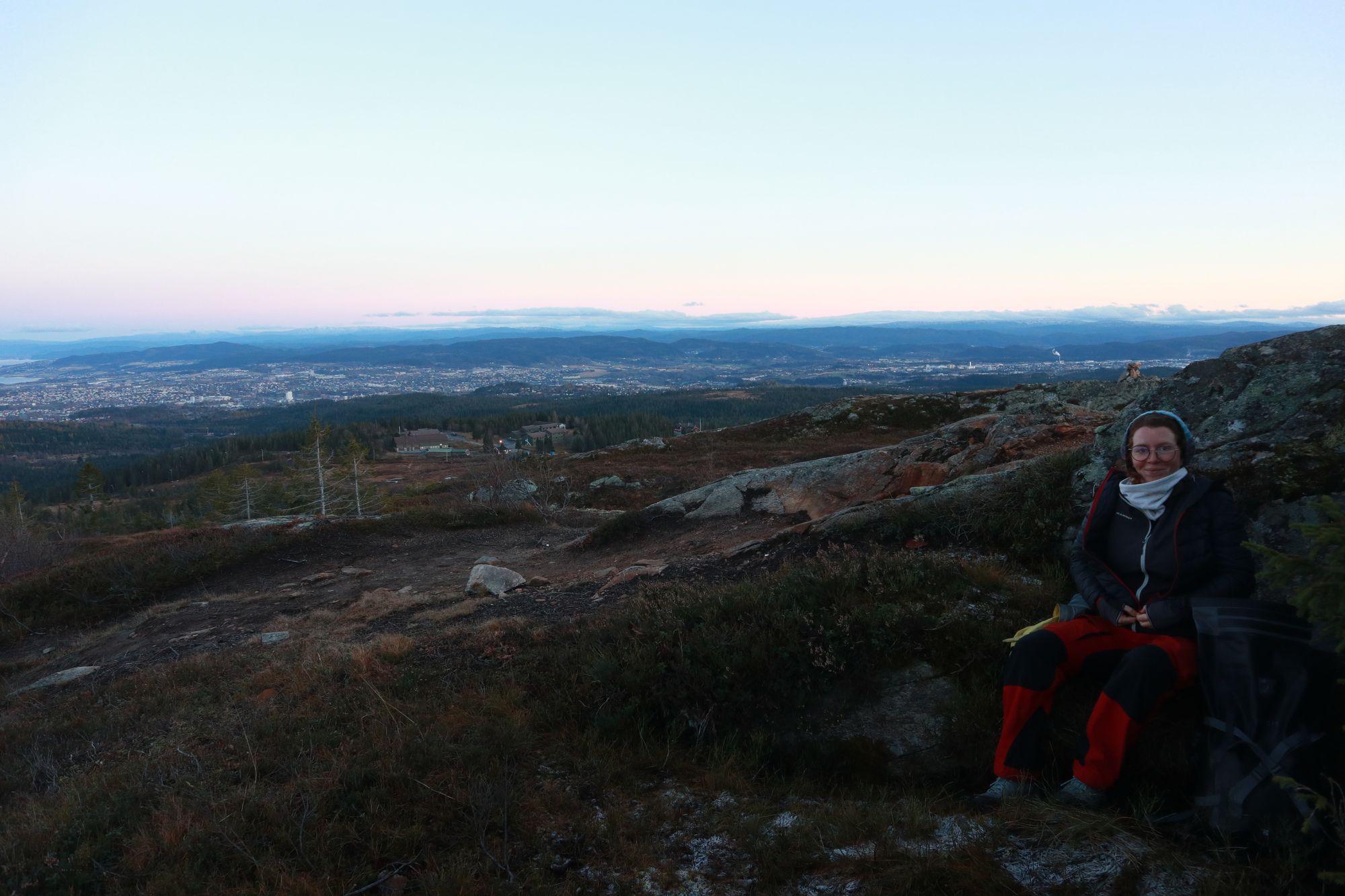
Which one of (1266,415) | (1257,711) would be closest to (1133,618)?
(1257,711)

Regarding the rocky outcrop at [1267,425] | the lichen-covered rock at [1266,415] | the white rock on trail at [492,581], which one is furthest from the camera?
the white rock on trail at [492,581]

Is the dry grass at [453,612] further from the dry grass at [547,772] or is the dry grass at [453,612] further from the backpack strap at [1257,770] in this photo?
the backpack strap at [1257,770]

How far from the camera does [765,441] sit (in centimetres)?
4284

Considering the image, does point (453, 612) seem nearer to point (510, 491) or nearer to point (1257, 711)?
point (1257, 711)

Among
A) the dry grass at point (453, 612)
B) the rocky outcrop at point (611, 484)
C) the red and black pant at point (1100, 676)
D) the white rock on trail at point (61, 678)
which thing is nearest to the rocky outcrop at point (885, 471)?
the dry grass at point (453, 612)

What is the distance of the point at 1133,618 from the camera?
4.51m

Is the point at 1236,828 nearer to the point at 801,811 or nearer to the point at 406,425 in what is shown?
the point at 801,811

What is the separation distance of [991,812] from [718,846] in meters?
1.73

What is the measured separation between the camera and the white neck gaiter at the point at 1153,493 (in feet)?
15.5

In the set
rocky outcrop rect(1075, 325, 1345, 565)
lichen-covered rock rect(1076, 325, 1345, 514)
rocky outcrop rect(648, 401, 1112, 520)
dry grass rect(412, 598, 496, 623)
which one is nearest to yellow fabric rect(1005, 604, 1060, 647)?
rocky outcrop rect(1075, 325, 1345, 565)

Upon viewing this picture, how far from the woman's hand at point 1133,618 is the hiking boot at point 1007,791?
1351 millimetres

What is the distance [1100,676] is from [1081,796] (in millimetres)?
1005

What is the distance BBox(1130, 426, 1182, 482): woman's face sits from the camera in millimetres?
4746

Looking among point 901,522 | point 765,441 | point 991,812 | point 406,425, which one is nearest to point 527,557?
point 901,522
